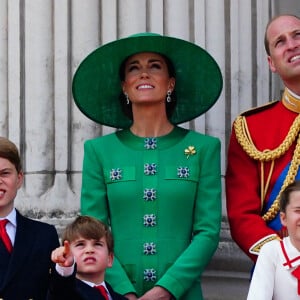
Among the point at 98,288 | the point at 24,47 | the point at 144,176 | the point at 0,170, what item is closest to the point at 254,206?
the point at 144,176

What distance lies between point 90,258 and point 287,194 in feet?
2.51

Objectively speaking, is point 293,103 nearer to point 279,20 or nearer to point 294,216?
point 279,20

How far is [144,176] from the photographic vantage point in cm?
465

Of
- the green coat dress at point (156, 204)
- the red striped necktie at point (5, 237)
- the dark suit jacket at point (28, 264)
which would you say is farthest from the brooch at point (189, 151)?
the red striped necktie at point (5, 237)

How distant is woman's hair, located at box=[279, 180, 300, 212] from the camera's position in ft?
13.7

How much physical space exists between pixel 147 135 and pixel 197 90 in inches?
13.1

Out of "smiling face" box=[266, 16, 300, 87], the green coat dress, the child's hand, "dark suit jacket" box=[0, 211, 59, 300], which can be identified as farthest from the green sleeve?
the child's hand

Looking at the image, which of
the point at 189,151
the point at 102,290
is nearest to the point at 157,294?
the point at 102,290

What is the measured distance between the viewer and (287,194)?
13.7 feet

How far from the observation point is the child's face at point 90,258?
14.0ft

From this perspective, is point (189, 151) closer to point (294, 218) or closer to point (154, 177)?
point (154, 177)

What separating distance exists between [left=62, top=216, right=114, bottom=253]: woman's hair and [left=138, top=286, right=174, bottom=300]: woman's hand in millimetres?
227

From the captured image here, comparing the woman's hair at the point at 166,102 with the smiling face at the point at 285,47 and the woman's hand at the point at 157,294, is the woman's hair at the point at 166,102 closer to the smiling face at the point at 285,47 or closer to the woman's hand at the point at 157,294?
the smiling face at the point at 285,47

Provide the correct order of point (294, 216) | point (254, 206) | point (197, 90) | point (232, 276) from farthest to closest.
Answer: point (232, 276) < point (197, 90) < point (254, 206) < point (294, 216)
